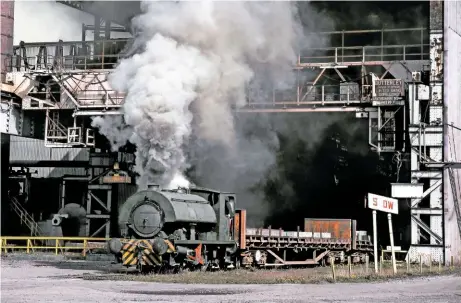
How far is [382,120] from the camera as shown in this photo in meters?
38.7

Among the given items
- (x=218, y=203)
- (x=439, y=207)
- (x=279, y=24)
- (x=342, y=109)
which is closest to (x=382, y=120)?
(x=342, y=109)

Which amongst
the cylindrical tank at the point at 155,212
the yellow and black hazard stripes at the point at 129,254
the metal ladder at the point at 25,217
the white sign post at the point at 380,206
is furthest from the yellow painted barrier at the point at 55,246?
the white sign post at the point at 380,206

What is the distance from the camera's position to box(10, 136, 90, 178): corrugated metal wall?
49.6 metres

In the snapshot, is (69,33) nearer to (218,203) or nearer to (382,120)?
(382,120)

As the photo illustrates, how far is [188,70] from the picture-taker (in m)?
29.0

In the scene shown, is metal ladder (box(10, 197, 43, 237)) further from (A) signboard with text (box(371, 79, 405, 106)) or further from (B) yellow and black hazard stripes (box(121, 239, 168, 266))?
(B) yellow and black hazard stripes (box(121, 239, 168, 266))

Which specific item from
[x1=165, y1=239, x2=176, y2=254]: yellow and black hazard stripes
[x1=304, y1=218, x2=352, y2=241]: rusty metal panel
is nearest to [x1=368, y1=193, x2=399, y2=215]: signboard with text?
[x1=165, y1=239, x2=176, y2=254]: yellow and black hazard stripes

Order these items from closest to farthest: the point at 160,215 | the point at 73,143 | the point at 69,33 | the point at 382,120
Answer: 1. the point at 160,215
2. the point at 382,120
3. the point at 73,143
4. the point at 69,33

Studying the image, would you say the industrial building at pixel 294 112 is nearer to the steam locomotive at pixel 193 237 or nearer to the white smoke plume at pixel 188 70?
the white smoke plume at pixel 188 70

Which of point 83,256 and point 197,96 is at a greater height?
point 197,96

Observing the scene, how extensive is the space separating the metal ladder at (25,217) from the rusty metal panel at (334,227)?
57.7ft

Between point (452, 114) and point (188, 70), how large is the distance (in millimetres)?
13267

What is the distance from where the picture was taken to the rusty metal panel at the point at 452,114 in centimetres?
3459

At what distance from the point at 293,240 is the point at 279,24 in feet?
30.6
